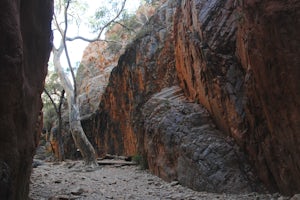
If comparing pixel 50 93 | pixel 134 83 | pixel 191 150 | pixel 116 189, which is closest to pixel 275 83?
pixel 191 150

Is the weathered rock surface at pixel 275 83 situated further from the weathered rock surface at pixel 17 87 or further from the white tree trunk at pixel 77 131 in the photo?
the white tree trunk at pixel 77 131

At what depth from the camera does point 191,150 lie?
8430 millimetres

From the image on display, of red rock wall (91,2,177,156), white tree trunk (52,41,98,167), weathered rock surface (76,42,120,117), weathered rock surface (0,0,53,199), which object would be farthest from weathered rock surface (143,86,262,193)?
weathered rock surface (76,42,120,117)

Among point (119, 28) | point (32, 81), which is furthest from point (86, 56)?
point (32, 81)

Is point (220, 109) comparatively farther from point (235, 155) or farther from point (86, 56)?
point (86, 56)

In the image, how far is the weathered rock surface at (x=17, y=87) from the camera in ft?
12.7

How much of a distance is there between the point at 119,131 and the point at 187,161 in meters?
11.1

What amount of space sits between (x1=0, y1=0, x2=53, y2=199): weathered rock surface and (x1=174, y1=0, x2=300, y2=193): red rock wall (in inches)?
138

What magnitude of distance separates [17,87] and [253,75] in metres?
4.10

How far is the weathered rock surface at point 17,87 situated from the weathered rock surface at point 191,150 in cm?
410

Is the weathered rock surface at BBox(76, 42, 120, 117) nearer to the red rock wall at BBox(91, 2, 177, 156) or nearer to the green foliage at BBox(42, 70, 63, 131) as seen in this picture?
the green foliage at BBox(42, 70, 63, 131)

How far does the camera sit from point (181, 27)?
36.7 ft

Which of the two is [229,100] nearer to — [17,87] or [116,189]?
[116,189]

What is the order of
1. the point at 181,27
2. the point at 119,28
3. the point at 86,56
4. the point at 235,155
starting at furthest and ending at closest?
the point at 86,56 < the point at 119,28 < the point at 181,27 < the point at 235,155
